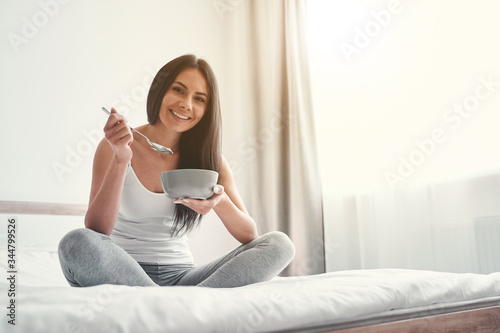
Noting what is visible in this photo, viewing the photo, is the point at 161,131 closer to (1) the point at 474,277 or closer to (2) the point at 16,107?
(1) the point at 474,277

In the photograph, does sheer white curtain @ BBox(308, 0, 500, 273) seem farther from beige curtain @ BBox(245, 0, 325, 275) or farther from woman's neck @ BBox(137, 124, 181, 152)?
woman's neck @ BBox(137, 124, 181, 152)

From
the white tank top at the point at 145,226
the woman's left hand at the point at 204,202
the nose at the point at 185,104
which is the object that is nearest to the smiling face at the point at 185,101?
the nose at the point at 185,104

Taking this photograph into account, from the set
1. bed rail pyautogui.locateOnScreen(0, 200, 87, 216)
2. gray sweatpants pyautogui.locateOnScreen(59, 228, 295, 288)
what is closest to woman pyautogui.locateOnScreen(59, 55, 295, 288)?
gray sweatpants pyautogui.locateOnScreen(59, 228, 295, 288)

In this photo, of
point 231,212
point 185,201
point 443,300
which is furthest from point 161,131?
point 443,300

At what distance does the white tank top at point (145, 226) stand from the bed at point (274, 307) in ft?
1.47

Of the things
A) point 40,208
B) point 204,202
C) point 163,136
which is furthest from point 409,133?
point 40,208

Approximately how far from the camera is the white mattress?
521 millimetres

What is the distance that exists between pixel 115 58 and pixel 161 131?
134cm

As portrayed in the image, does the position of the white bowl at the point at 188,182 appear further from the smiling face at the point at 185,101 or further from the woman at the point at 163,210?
the smiling face at the point at 185,101

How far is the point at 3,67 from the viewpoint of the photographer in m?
2.13

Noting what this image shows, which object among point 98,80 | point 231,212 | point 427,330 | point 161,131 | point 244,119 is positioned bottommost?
point 427,330

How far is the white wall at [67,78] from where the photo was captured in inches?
83.7

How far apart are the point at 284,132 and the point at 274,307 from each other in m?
2.05

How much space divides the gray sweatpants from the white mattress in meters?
0.15
